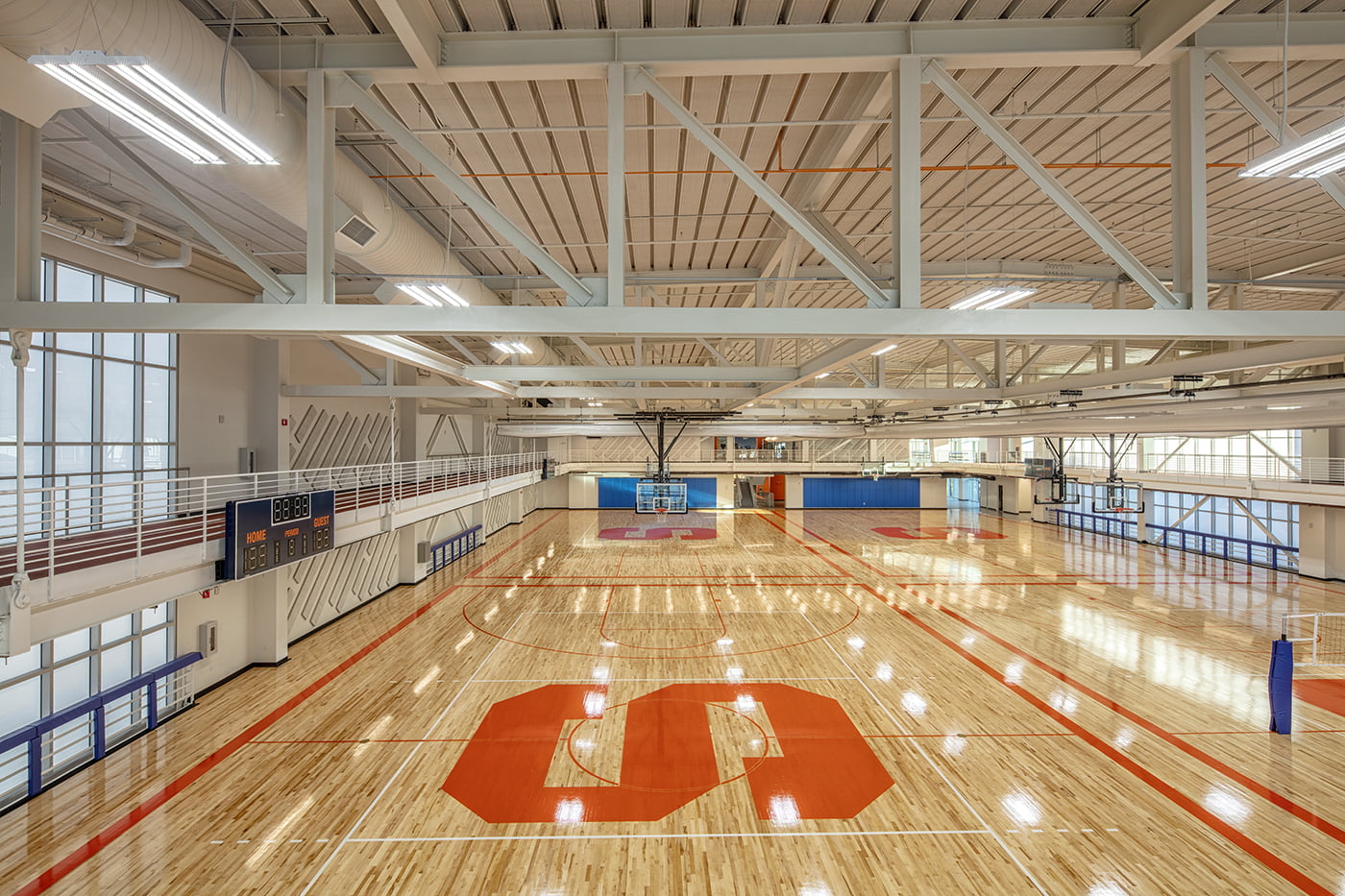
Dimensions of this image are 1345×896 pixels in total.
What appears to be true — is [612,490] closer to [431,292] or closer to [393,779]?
[393,779]

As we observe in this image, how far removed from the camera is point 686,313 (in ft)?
15.3

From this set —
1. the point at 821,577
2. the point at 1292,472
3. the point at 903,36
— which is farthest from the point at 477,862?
the point at 1292,472

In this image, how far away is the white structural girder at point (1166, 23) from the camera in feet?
13.9

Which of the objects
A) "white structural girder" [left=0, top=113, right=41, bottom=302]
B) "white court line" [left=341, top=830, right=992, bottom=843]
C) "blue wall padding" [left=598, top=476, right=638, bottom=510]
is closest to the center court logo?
"white court line" [left=341, top=830, right=992, bottom=843]

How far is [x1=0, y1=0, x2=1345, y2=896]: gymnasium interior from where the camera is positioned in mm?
4711

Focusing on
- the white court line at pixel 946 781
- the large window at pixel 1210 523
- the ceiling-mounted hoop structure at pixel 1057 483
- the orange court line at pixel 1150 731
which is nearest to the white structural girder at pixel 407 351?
the white court line at pixel 946 781

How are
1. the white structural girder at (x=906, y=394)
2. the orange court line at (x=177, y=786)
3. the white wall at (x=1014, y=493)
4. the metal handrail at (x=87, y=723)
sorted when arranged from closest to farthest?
the orange court line at (x=177, y=786), the metal handrail at (x=87, y=723), the white structural girder at (x=906, y=394), the white wall at (x=1014, y=493)

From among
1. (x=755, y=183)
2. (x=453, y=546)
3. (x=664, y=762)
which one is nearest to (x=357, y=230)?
(x=755, y=183)

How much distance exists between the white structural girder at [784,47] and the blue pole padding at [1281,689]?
902cm

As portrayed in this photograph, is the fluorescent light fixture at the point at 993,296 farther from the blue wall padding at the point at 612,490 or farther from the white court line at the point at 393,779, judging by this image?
the blue wall padding at the point at 612,490

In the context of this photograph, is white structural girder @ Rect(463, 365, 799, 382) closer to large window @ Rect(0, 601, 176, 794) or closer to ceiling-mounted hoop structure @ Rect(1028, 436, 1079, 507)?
large window @ Rect(0, 601, 176, 794)

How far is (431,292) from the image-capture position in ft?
20.1

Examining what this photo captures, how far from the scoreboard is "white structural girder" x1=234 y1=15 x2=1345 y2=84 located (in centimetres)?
718

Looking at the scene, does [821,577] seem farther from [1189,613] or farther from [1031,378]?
[1031,378]
